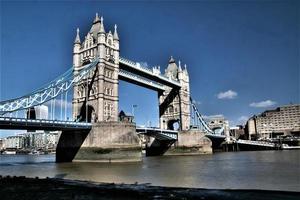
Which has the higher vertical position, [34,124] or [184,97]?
[184,97]

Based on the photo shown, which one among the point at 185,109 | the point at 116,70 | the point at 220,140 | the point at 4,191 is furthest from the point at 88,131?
the point at 220,140

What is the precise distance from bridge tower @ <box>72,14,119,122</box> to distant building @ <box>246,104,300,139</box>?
93290 millimetres

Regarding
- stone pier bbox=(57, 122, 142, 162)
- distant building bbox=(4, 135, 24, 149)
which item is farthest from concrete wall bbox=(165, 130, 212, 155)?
distant building bbox=(4, 135, 24, 149)

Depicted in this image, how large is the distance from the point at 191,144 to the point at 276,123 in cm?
8368

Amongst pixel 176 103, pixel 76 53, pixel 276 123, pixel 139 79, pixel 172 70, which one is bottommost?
pixel 276 123

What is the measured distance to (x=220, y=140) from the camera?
8694 centimetres

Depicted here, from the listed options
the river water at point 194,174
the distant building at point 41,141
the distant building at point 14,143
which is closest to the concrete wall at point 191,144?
the river water at point 194,174

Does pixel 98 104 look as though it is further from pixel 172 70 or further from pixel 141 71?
pixel 172 70

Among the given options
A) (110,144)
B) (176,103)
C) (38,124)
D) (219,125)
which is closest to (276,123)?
(219,125)

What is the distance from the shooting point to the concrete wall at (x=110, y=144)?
116 ft

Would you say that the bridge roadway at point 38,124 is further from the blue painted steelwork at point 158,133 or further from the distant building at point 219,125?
the distant building at point 219,125

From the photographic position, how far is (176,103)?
233 feet

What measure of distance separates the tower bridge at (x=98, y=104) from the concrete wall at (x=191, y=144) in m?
1.04

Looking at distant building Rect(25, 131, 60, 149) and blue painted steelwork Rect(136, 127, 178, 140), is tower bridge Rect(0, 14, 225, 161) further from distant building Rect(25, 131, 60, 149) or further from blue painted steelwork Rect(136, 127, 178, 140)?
Result: distant building Rect(25, 131, 60, 149)
